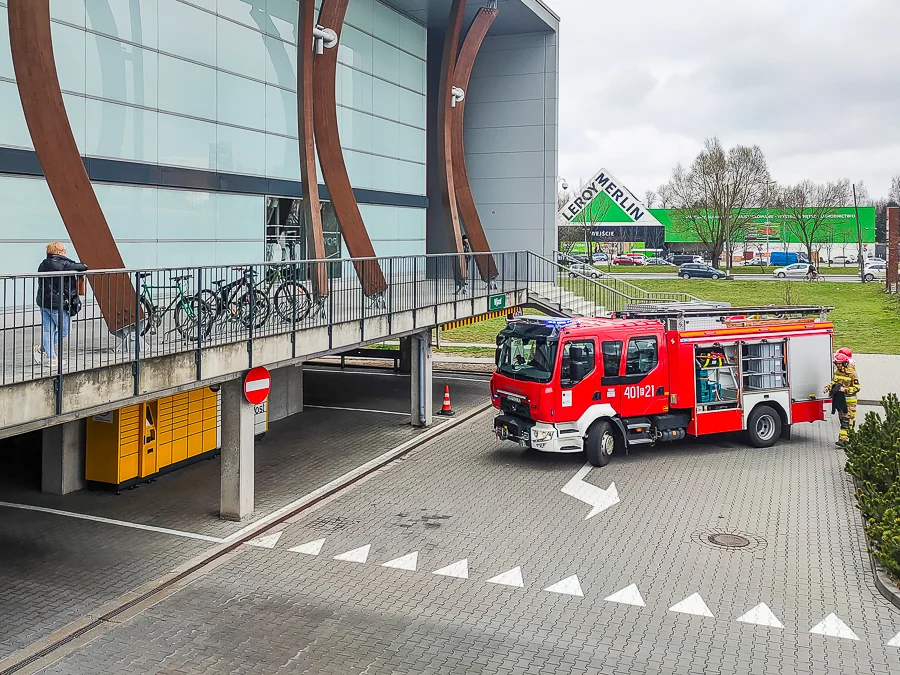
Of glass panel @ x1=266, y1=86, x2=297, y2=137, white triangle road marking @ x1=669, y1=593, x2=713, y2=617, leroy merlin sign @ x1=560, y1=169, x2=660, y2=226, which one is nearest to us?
white triangle road marking @ x1=669, y1=593, x2=713, y2=617

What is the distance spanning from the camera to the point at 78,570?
10.9 meters

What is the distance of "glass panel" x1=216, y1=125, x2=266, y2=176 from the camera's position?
63.7 feet

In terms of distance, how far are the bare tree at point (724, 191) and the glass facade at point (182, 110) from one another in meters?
45.8

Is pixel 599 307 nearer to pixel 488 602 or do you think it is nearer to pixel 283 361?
pixel 283 361

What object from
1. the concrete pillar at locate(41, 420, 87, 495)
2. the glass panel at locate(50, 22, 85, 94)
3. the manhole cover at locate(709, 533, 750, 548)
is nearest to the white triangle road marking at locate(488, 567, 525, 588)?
the manhole cover at locate(709, 533, 750, 548)

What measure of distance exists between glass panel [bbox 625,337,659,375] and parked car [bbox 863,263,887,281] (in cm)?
5275

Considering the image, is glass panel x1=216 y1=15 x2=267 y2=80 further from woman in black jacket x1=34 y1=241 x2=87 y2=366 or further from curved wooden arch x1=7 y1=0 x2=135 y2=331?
woman in black jacket x1=34 y1=241 x2=87 y2=366

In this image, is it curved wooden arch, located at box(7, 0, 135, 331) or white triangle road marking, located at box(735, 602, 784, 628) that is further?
curved wooden arch, located at box(7, 0, 135, 331)

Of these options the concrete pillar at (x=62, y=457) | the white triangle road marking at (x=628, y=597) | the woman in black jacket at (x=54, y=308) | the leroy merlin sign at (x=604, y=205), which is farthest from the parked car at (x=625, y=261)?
the woman in black jacket at (x=54, y=308)

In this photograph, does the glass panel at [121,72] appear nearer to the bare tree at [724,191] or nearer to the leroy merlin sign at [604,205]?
the leroy merlin sign at [604,205]

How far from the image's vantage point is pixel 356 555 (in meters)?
11.5

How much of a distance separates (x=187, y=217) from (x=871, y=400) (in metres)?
17.4

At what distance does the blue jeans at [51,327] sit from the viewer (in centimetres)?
933

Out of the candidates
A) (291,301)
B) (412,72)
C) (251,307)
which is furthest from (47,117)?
(412,72)
